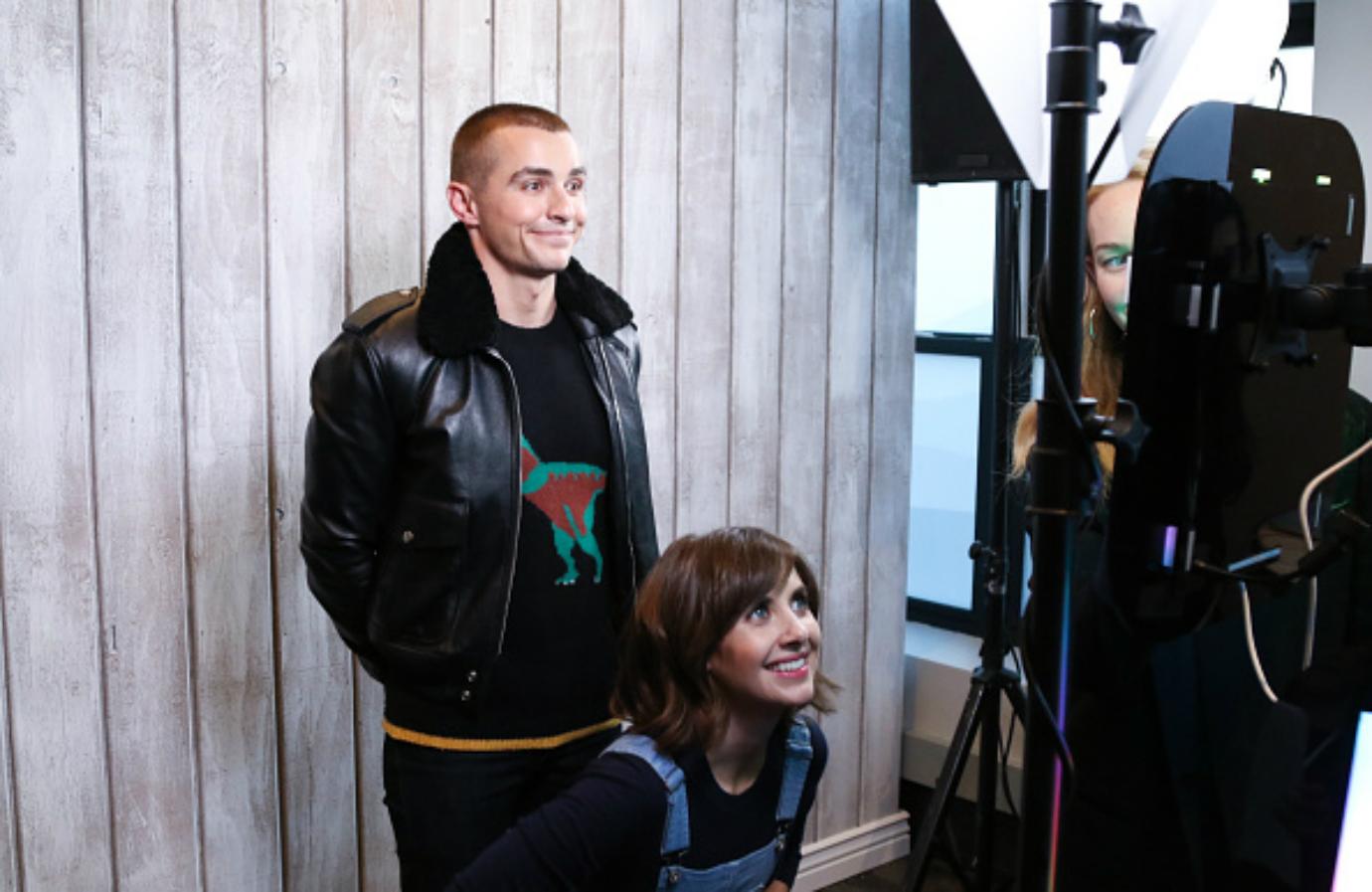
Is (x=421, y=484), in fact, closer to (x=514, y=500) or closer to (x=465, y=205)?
(x=514, y=500)

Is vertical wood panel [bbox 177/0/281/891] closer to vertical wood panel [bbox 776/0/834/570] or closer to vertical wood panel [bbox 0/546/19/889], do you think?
vertical wood panel [bbox 0/546/19/889]

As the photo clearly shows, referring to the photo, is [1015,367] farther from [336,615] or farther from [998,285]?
[336,615]

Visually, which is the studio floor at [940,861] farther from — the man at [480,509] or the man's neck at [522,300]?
the man's neck at [522,300]

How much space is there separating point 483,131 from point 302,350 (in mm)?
475

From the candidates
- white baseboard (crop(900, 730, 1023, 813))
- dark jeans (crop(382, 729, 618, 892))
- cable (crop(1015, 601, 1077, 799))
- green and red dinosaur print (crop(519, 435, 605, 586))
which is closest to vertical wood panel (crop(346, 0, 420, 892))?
dark jeans (crop(382, 729, 618, 892))

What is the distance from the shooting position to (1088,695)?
104 cm

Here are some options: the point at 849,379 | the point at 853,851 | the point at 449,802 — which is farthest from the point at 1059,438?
the point at 853,851

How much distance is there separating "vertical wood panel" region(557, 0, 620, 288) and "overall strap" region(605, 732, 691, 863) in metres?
1.23

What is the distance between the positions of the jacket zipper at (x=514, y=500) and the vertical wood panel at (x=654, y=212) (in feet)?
2.36

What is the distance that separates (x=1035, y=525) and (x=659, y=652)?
860 mm

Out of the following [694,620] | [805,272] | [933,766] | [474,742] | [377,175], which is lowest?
[933,766]

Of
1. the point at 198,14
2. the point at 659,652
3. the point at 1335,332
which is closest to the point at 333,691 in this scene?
the point at 659,652

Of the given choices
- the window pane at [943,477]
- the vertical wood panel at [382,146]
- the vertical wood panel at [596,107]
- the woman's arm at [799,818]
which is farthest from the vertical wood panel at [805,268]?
the woman's arm at [799,818]

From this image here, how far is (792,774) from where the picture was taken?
5.52 feet
